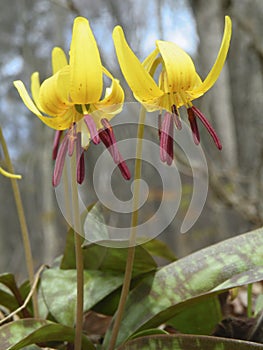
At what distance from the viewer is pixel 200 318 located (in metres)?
0.89

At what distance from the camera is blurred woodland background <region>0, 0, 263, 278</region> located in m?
2.42

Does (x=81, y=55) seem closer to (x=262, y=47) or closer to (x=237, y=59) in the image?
(x=262, y=47)

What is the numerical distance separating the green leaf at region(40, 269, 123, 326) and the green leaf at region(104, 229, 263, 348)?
0.05 metres

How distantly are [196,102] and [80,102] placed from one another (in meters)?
2.32

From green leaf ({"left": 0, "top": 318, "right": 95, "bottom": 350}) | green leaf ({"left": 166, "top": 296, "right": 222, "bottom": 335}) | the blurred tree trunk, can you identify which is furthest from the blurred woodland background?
green leaf ({"left": 0, "top": 318, "right": 95, "bottom": 350})

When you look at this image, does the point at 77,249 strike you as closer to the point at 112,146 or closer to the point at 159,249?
the point at 112,146

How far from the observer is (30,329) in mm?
689

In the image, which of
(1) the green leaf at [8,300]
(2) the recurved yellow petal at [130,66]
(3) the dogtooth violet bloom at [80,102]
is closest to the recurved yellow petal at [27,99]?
(3) the dogtooth violet bloom at [80,102]

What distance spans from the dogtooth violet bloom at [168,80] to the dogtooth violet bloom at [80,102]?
0.11ft

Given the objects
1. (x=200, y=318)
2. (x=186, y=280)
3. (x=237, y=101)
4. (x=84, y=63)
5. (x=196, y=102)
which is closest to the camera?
(x=84, y=63)

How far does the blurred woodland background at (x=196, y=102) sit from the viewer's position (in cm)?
242

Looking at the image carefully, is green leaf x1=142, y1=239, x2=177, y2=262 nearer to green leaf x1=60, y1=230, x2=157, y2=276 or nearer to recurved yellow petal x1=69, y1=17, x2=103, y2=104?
green leaf x1=60, y1=230, x2=157, y2=276

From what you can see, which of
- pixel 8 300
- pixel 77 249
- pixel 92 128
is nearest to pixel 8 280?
pixel 8 300

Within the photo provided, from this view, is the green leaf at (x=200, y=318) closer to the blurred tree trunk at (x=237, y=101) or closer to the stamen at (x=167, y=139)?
the stamen at (x=167, y=139)
